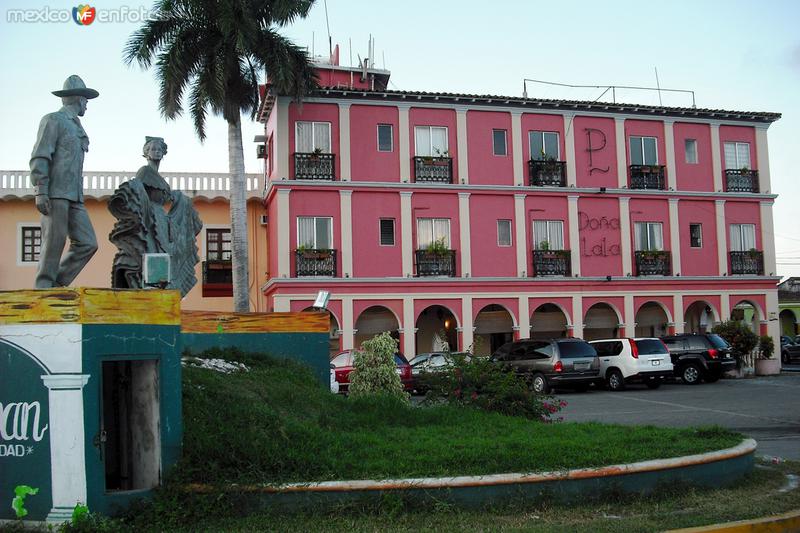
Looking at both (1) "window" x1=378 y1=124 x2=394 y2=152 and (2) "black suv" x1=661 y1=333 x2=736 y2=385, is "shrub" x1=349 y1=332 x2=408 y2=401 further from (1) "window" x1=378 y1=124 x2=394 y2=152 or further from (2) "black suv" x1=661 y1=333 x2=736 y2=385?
(1) "window" x1=378 y1=124 x2=394 y2=152

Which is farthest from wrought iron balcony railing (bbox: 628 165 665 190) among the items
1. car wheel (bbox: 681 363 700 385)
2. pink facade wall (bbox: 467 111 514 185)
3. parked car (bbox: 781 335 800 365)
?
parked car (bbox: 781 335 800 365)

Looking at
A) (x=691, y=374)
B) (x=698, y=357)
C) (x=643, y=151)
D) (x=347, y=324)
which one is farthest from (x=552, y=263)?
(x=347, y=324)

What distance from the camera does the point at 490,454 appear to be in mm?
7703

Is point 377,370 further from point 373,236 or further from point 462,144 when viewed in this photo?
point 462,144

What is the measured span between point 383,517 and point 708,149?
3185 cm

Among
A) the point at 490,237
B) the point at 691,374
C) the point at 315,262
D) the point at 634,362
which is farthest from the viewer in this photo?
the point at 490,237

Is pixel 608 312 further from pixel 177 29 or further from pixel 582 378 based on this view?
pixel 177 29

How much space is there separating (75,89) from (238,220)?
17394 mm

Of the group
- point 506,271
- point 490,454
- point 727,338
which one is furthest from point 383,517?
point 727,338

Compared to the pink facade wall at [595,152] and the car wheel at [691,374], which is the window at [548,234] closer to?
the pink facade wall at [595,152]

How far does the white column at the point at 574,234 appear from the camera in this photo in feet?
106

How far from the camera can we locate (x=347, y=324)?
29.5 meters

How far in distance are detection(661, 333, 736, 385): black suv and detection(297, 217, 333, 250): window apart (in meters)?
12.6

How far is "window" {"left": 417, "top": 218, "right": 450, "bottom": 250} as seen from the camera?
101 feet
